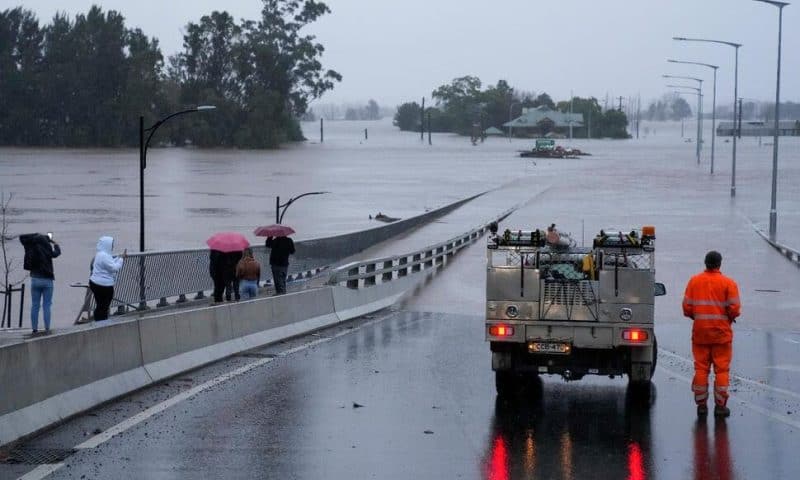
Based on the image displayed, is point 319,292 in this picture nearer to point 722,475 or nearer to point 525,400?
point 525,400

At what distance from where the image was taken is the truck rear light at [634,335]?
13.1 m

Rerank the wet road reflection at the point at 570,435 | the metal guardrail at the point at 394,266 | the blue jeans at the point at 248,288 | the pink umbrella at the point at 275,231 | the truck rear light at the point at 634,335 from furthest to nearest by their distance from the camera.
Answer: the pink umbrella at the point at 275,231 → the metal guardrail at the point at 394,266 → the blue jeans at the point at 248,288 → the truck rear light at the point at 634,335 → the wet road reflection at the point at 570,435

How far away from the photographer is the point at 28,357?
11102 millimetres

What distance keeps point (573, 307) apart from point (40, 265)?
924cm

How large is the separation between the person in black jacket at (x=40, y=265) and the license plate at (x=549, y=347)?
857 cm

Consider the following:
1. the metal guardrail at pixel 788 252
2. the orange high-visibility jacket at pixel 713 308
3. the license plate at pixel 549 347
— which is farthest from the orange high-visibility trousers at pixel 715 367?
the metal guardrail at pixel 788 252

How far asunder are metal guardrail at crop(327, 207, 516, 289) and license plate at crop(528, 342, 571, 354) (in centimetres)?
1109

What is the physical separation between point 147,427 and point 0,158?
135563 mm

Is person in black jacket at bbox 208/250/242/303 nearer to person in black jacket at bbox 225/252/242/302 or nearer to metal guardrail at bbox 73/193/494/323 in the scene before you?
person in black jacket at bbox 225/252/242/302

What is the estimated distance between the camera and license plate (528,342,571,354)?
13.1 meters

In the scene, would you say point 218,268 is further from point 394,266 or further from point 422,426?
point 422,426

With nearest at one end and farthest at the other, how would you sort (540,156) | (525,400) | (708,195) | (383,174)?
(525,400), (708,195), (383,174), (540,156)

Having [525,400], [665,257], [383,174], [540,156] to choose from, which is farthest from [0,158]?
[525,400]

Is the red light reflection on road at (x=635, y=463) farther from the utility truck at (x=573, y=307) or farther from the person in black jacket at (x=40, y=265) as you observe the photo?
the person in black jacket at (x=40, y=265)
